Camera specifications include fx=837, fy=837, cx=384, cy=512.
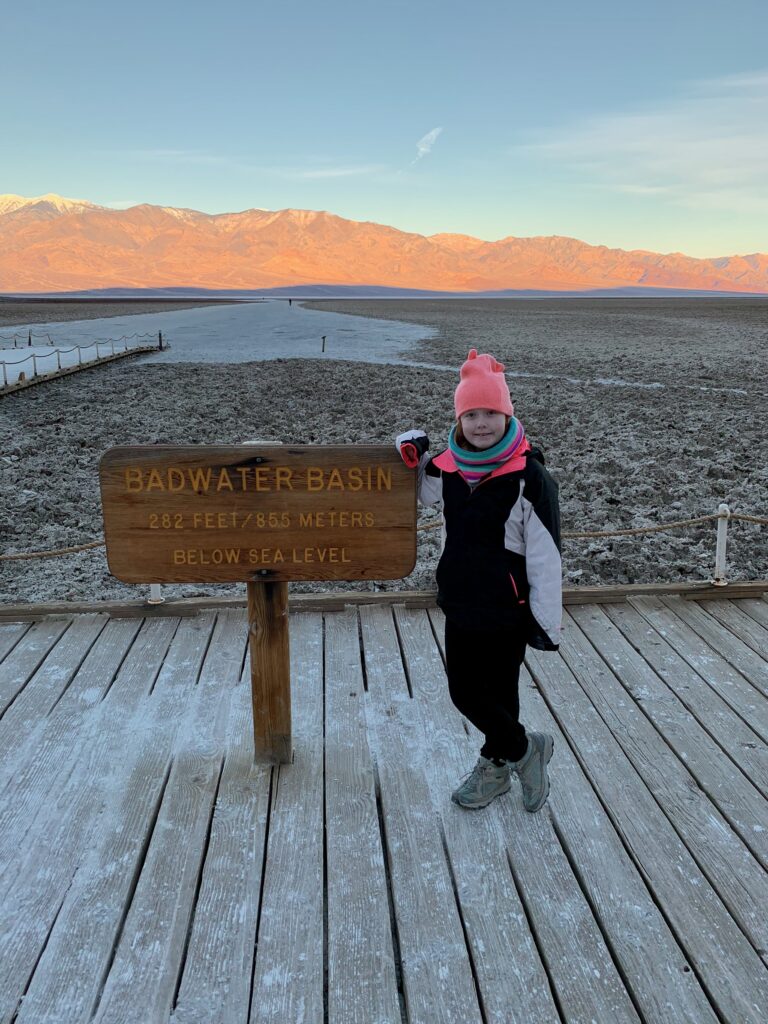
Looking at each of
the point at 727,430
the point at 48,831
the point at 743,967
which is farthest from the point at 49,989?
the point at 727,430

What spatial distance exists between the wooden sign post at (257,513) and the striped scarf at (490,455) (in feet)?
1.04

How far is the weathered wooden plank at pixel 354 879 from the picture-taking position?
2234 mm

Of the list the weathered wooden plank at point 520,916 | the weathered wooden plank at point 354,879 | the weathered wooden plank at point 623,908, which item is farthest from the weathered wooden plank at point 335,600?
the weathered wooden plank at point 623,908

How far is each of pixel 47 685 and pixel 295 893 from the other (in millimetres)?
1869

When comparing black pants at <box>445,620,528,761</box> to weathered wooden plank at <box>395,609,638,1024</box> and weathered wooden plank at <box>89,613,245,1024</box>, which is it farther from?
weathered wooden plank at <box>89,613,245,1024</box>

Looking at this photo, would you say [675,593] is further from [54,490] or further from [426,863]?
[54,490]

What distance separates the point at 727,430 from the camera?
506 inches

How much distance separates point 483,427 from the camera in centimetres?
265

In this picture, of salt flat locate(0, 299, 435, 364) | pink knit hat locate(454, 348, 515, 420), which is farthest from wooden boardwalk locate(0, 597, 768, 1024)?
salt flat locate(0, 299, 435, 364)

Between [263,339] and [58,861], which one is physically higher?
[58,861]

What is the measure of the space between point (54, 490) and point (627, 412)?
32.3ft

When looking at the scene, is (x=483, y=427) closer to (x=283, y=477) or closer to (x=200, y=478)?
(x=283, y=477)

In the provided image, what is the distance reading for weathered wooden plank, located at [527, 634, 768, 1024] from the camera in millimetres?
2266

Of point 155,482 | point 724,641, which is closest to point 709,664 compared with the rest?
point 724,641
